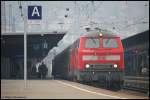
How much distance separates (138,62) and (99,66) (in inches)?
519

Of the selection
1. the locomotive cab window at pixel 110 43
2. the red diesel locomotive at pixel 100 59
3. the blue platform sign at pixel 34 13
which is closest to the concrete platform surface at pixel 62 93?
the red diesel locomotive at pixel 100 59

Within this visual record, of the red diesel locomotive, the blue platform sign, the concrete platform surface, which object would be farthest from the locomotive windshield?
the blue platform sign

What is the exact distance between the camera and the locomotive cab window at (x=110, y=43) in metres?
21.5

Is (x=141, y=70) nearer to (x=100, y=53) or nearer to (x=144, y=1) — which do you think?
(x=144, y=1)

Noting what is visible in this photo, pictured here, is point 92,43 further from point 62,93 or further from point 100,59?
point 62,93

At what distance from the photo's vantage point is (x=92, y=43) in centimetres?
2177

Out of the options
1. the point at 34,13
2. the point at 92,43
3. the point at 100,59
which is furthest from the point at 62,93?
the point at 92,43

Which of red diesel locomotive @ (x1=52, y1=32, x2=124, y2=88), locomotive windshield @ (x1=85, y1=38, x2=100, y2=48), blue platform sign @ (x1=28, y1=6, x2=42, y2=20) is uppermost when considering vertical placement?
blue platform sign @ (x1=28, y1=6, x2=42, y2=20)

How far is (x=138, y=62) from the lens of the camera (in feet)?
110

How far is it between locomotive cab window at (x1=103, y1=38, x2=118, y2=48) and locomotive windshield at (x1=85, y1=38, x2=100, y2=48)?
334mm

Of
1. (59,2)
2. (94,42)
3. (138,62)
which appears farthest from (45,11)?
(94,42)

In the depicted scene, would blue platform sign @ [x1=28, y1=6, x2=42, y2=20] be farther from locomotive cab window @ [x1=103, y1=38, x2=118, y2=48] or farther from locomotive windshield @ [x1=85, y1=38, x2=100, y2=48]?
locomotive cab window @ [x1=103, y1=38, x2=118, y2=48]

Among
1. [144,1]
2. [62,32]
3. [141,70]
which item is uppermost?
[144,1]

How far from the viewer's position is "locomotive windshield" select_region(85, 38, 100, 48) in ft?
70.8
